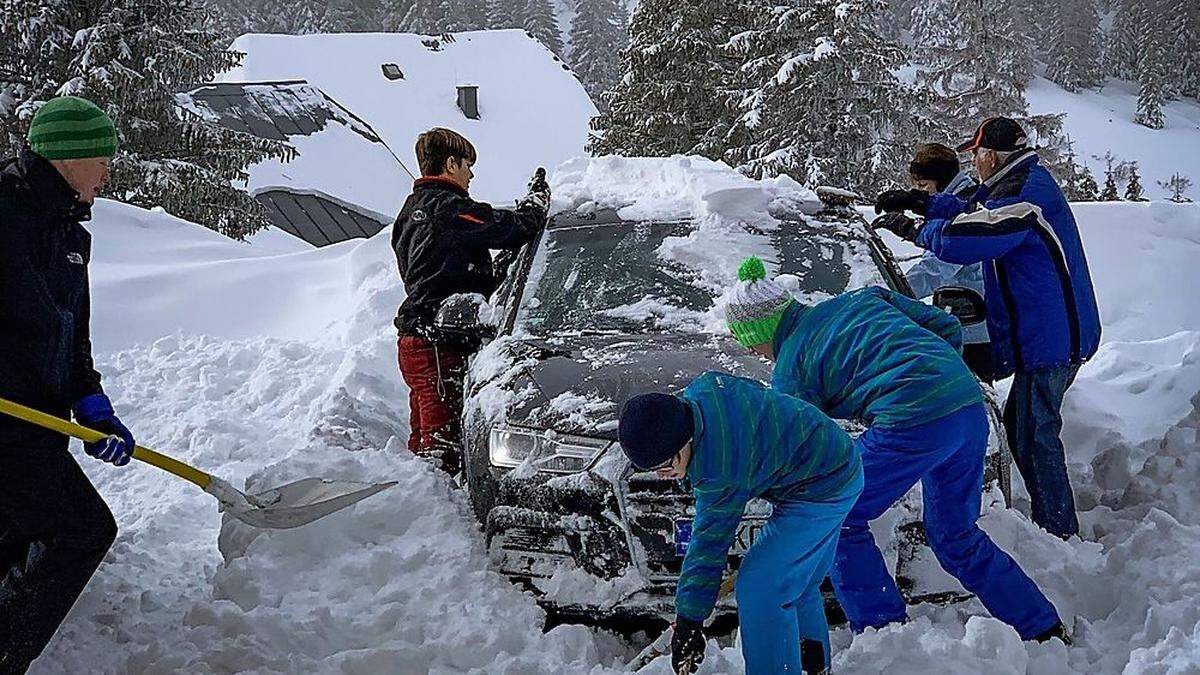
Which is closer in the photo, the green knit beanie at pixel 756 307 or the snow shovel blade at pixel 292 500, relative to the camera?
the green knit beanie at pixel 756 307

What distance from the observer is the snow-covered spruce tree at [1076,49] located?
50062mm

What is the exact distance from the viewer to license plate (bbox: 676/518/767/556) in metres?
3.22

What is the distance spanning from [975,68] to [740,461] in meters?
25.5

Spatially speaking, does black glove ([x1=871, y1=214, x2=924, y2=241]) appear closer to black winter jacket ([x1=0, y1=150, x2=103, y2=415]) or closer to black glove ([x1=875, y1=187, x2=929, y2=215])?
black glove ([x1=875, y1=187, x2=929, y2=215])

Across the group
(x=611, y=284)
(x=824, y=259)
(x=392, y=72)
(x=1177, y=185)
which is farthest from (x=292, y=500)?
(x=1177, y=185)

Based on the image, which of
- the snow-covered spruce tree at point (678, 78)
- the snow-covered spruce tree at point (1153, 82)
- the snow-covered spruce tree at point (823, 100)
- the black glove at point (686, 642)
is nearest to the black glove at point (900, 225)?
the black glove at point (686, 642)

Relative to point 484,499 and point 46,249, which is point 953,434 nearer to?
point 484,499

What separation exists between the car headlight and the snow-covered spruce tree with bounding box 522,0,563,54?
191 feet

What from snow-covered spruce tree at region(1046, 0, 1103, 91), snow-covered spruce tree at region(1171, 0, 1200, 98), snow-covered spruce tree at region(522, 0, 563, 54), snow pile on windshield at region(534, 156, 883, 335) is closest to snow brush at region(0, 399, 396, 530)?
snow pile on windshield at region(534, 156, 883, 335)

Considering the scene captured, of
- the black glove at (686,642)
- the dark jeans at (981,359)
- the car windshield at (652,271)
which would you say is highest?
the car windshield at (652,271)

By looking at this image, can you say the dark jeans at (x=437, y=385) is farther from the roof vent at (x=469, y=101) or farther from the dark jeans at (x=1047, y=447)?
the roof vent at (x=469, y=101)

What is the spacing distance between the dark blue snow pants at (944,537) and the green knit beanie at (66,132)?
2.51 metres

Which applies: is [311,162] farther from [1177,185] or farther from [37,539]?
[1177,185]

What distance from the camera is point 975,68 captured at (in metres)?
25.3
